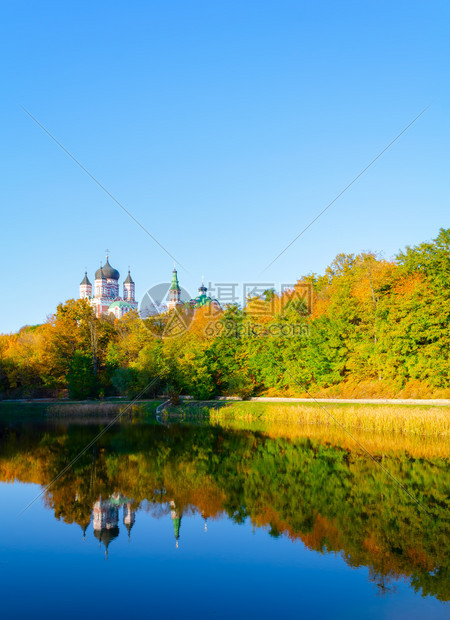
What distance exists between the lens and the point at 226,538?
11461 mm

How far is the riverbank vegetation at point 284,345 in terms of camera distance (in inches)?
1292

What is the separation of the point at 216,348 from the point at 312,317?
8.49m

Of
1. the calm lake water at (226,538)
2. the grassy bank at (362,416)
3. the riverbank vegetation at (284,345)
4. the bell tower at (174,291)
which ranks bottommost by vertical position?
the calm lake water at (226,538)

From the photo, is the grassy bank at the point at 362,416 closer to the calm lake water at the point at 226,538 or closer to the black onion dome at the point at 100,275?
the calm lake water at the point at 226,538

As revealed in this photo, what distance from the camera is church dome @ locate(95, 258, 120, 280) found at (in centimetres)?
15325

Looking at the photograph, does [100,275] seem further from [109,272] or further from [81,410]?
→ [81,410]

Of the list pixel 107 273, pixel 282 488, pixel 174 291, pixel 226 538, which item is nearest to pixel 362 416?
pixel 282 488

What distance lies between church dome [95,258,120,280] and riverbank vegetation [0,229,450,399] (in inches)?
3873

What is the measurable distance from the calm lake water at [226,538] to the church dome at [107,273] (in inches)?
5389

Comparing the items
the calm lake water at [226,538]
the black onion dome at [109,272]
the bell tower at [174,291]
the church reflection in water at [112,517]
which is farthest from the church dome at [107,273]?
the church reflection in water at [112,517]

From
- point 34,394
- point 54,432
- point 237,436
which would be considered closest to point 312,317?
point 237,436

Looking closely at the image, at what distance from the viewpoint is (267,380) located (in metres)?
41.6

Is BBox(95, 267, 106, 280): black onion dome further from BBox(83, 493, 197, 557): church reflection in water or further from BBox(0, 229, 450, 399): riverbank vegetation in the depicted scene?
BBox(83, 493, 197, 557): church reflection in water

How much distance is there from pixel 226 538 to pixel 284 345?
31644 mm
